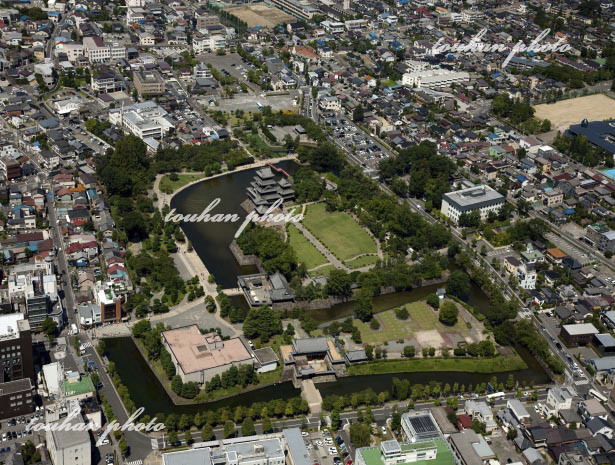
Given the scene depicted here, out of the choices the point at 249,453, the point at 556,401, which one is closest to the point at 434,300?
the point at 556,401

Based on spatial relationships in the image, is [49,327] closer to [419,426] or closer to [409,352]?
[409,352]

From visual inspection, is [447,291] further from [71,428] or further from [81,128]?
[81,128]

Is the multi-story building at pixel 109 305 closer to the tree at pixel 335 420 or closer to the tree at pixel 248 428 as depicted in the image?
the tree at pixel 248 428

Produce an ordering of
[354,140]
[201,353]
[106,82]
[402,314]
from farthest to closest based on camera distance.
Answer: [106,82] < [354,140] < [402,314] < [201,353]

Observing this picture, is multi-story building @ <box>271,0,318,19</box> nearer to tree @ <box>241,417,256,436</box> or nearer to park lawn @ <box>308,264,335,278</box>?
park lawn @ <box>308,264,335,278</box>

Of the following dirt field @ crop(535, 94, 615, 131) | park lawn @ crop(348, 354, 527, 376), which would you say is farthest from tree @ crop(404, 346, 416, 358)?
dirt field @ crop(535, 94, 615, 131)

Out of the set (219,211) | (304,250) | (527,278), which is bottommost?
(219,211)

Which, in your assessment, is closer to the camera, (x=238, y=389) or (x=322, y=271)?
(x=238, y=389)
